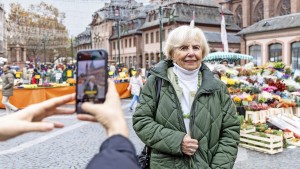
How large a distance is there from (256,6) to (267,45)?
14148mm

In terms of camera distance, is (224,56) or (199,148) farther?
(224,56)

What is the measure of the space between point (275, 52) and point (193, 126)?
34.1 m

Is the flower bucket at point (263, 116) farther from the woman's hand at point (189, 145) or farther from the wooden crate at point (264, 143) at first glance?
the woman's hand at point (189, 145)

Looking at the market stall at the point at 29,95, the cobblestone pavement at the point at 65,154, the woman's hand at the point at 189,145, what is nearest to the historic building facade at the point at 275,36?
the market stall at the point at 29,95

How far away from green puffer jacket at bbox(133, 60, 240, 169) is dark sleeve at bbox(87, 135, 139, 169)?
1413mm

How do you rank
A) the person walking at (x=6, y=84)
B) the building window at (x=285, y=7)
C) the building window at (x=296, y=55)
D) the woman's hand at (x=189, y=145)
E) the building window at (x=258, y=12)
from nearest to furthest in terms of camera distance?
the woman's hand at (x=189, y=145) < the person walking at (x=6, y=84) < the building window at (x=296, y=55) < the building window at (x=285, y=7) < the building window at (x=258, y=12)

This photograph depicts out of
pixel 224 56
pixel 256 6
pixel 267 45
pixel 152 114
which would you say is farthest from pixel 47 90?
pixel 256 6

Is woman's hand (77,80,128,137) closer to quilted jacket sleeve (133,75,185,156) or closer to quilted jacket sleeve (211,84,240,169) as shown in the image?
quilted jacket sleeve (133,75,185,156)

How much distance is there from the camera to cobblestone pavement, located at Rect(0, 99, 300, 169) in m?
6.32

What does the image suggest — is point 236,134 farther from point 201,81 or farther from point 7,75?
point 7,75

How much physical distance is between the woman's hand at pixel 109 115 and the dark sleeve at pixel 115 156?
3cm

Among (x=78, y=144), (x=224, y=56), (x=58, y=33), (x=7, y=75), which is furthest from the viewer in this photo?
(x=58, y=33)

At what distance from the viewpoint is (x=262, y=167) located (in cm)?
619

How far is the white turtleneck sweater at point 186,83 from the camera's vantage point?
2646mm
